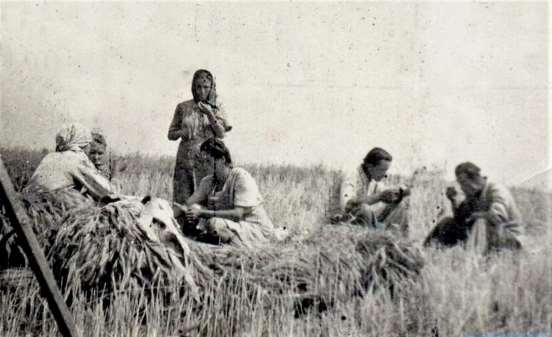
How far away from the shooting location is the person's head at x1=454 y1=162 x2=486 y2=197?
18.0 feet

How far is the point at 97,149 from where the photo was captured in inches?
214

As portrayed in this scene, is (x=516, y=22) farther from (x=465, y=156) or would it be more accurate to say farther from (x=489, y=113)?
(x=465, y=156)

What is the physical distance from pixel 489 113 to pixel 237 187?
6.54 feet

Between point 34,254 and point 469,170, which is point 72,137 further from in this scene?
point 469,170

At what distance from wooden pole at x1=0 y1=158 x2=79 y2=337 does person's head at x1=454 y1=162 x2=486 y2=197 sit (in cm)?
291

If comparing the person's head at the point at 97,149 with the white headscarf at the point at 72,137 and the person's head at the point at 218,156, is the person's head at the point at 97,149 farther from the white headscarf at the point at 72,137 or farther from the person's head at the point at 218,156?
the person's head at the point at 218,156

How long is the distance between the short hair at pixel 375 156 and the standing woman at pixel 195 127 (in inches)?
41.6

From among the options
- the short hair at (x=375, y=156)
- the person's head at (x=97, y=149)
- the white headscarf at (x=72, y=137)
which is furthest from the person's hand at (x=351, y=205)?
the white headscarf at (x=72, y=137)

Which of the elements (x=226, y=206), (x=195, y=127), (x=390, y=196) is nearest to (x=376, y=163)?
(x=390, y=196)


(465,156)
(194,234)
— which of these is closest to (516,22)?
(465,156)

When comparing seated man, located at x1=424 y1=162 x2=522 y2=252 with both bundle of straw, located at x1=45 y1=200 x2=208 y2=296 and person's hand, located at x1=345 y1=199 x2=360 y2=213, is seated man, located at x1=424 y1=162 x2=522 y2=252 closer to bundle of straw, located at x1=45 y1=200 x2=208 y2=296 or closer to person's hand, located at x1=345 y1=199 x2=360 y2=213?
person's hand, located at x1=345 y1=199 x2=360 y2=213

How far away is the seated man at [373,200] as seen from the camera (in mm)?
5418

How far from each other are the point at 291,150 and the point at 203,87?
0.80m

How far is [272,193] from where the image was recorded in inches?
215
